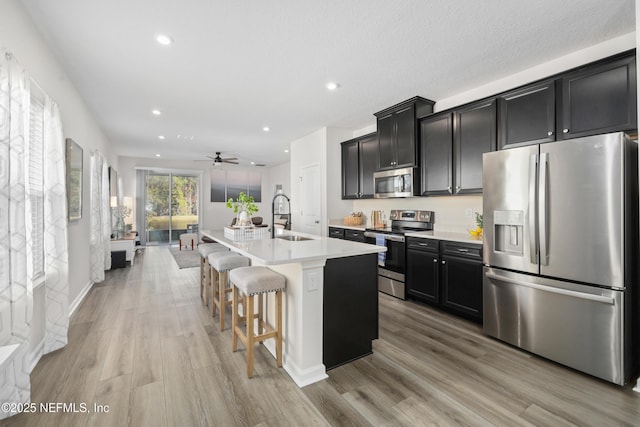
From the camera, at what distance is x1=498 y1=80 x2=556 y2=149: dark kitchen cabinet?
2.71m

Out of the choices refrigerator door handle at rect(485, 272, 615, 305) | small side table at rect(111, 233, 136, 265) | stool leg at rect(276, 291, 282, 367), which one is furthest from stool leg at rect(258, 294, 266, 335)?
small side table at rect(111, 233, 136, 265)

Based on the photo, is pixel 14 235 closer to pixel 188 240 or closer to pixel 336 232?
pixel 336 232

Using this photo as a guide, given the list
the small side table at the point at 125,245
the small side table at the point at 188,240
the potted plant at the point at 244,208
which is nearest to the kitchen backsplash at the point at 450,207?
the potted plant at the point at 244,208

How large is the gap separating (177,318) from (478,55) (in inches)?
166

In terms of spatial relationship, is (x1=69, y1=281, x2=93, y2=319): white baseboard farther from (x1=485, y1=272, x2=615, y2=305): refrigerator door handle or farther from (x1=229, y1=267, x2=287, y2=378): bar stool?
(x1=485, y1=272, x2=615, y2=305): refrigerator door handle

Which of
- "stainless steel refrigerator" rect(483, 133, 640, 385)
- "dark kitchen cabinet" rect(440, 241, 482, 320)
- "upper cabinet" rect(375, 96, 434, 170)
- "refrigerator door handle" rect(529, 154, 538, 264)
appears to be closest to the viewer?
"stainless steel refrigerator" rect(483, 133, 640, 385)

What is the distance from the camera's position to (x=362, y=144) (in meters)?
5.04

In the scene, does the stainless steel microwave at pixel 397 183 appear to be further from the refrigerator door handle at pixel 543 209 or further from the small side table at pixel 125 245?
the small side table at pixel 125 245

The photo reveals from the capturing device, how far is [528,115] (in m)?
2.88

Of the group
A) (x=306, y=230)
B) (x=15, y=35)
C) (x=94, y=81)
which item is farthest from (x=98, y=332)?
(x=306, y=230)

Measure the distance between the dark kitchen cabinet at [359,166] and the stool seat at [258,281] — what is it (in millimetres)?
2992

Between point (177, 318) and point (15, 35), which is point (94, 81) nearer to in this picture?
point (15, 35)

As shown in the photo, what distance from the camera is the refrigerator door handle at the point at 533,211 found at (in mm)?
2371

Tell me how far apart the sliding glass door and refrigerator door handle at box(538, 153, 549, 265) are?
9.26 m
